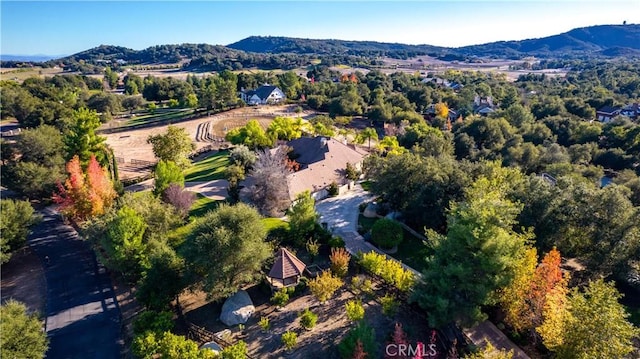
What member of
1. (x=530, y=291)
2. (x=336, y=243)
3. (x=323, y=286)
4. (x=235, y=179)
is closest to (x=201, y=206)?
(x=235, y=179)

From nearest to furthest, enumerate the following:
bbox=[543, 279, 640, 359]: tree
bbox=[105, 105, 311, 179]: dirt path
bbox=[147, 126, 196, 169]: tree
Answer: bbox=[543, 279, 640, 359]: tree < bbox=[147, 126, 196, 169]: tree < bbox=[105, 105, 311, 179]: dirt path

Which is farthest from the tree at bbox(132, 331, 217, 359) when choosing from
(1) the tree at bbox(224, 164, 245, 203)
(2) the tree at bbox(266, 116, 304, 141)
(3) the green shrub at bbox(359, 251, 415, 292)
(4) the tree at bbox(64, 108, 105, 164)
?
(2) the tree at bbox(266, 116, 304, 141)

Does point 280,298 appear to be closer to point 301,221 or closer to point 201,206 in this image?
point 301,221

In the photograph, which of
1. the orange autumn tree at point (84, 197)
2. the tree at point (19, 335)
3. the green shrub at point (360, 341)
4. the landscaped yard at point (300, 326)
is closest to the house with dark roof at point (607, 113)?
the landscaped yard at point (300, 326)

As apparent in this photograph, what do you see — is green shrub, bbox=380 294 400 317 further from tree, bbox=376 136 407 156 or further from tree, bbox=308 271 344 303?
tree, bbox=376 136 407 156

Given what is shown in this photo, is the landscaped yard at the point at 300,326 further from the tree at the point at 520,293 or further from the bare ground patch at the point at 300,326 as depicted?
the tree at the point at 520,293
